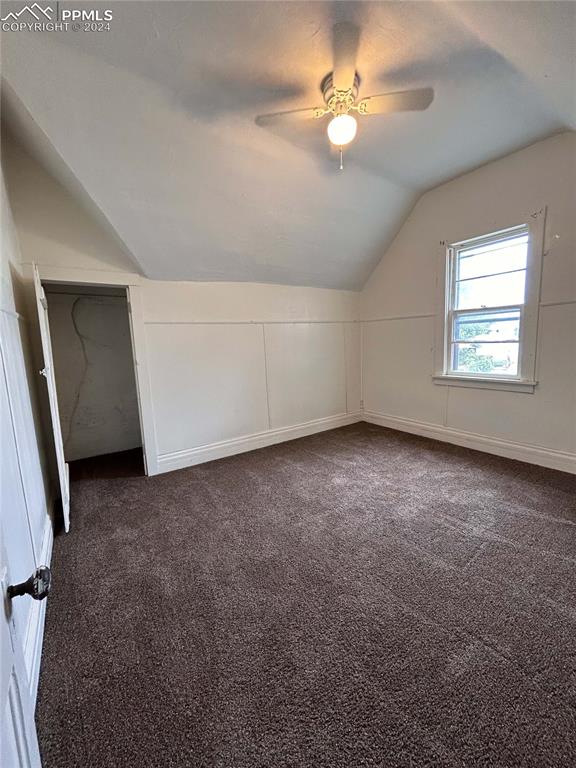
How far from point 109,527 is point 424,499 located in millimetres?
2394

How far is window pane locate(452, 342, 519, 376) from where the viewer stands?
3.19 meters

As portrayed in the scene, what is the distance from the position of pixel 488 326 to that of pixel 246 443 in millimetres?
2955

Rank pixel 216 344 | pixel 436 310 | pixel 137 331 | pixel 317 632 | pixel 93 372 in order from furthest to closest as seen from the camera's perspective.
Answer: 1. pixel 93 372
2. pixel 436 310
3. pixel 216 344
4. pixel 137 331
5. pixel 317 632

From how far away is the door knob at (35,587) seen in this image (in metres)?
0.69

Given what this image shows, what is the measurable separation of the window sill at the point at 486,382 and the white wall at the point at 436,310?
6cm

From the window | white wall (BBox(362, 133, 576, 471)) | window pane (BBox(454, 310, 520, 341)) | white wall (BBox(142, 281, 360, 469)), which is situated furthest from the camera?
white wall (BBox(142, 281, 360, 469))

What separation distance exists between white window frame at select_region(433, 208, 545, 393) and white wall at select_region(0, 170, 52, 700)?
379 cm

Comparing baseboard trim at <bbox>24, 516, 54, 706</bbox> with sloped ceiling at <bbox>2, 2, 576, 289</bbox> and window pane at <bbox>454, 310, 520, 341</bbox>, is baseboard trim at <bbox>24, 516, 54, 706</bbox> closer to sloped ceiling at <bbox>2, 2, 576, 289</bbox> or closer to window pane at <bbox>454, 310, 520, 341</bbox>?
sloped ceiling at <bbox>2, 2, 576, 289</bbox>

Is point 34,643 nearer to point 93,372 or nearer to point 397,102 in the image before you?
point 93,372

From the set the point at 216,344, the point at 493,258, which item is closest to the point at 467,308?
the point at 493,258

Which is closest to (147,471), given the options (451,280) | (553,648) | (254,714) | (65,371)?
(65,371)

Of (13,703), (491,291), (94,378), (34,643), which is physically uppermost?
(491,291)

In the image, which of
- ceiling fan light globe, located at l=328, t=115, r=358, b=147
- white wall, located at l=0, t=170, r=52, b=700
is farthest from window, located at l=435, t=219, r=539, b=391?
white wall, located at l=0, t=170, r=52, b=700

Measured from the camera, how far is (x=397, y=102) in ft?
6.08
